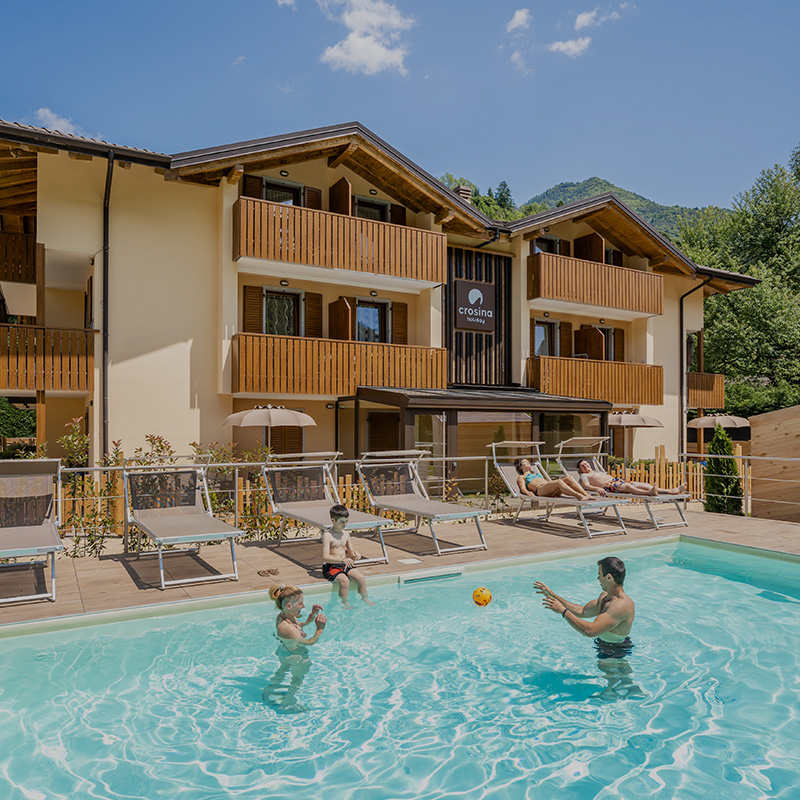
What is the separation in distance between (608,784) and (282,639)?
8.92 feet

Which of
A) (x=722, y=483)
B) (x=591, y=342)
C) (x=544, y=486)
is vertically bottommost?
(x=722, y=483)

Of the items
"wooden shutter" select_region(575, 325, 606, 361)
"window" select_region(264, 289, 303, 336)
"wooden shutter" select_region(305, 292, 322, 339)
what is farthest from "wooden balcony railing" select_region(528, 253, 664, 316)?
"window" select_region(264, 289, 303, 336)

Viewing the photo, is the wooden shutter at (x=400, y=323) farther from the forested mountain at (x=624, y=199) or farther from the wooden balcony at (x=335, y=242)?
the forested mountain at (x=624, y=199)

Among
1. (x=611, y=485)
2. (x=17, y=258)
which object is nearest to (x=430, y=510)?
(x=611, y=485)

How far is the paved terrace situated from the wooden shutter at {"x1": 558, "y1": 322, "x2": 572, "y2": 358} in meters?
9.78

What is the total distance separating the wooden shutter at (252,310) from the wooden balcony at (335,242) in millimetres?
1341

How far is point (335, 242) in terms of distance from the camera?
51.2 feet

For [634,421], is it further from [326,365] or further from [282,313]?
[282,313]

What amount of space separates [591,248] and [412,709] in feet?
60.4

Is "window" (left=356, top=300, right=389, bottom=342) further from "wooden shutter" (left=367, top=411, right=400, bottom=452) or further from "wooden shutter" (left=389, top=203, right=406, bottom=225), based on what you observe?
"wooden shutter" (left=389, top=203, right=406, bottom=225)

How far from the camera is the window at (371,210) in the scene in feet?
57.2

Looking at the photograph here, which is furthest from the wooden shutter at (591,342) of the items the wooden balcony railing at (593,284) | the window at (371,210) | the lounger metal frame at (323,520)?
the lounger metal frame at (323,520)

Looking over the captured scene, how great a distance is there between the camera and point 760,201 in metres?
35.3

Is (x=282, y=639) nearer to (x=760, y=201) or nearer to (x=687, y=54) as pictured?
(x=687, y=54)
